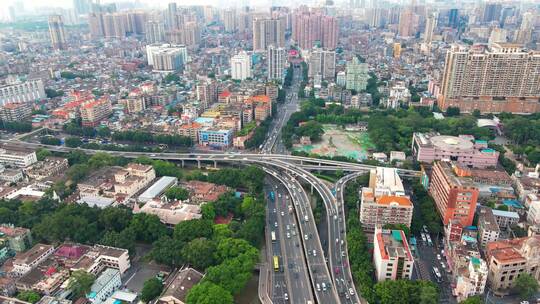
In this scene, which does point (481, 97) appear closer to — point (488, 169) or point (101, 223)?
point (488, 169)

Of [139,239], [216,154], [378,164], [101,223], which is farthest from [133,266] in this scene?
[378,164]

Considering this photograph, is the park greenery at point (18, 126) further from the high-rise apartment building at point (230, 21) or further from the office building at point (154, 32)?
the high-rise apartment building at point (230, 21)

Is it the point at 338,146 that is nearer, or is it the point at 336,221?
the point at 336,221

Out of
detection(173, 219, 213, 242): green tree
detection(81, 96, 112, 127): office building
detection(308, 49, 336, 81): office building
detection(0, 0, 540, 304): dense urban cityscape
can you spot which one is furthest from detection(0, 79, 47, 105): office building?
detection(308, 49, 336, 81): office building

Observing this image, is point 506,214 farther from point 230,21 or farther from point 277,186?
point 230,21

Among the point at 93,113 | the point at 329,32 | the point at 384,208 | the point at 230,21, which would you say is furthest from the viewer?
the point at 230,21

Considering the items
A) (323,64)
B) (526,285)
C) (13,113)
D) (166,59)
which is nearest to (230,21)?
(166,59)
